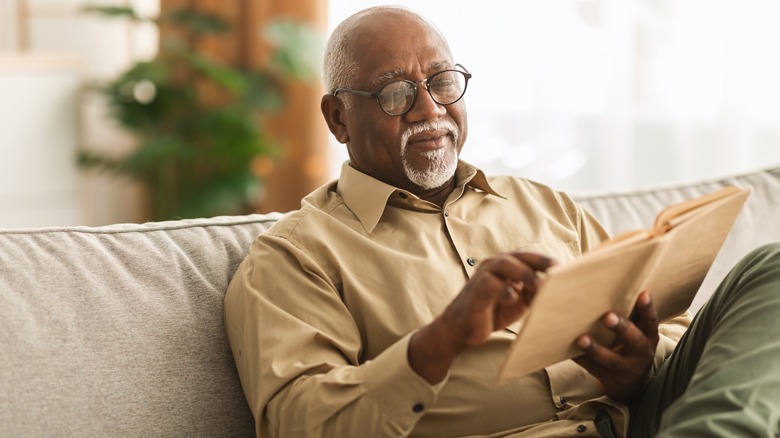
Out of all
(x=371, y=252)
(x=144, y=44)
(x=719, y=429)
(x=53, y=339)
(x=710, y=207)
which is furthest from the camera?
(x=144, y=44)

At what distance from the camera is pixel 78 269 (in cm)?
162

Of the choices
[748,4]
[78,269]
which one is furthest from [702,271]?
[748,4]

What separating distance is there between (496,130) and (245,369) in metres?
2.76

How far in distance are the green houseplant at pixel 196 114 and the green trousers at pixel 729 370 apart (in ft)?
9.84

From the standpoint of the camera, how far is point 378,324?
5.20 feet

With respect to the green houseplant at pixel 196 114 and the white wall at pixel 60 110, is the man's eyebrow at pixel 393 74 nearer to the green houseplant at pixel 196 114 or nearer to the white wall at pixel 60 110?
the green houseplant at pixel 196 114

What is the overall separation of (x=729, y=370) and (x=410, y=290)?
518 millimetres

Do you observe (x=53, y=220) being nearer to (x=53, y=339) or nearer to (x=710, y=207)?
(x=53, y=339)

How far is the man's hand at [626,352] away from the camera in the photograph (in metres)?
1.39

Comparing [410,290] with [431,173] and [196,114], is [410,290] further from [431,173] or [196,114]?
[196,114]

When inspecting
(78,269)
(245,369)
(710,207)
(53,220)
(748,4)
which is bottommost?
(53,220)

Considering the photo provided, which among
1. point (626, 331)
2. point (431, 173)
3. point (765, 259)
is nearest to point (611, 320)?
point (626, 331)

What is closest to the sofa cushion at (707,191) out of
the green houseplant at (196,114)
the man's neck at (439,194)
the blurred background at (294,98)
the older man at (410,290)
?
the older man at (410,290)

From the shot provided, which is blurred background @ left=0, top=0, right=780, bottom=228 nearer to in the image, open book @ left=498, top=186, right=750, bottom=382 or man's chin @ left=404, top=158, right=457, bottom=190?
man's chin @ left=404, top=158, right=457, bottom=190
